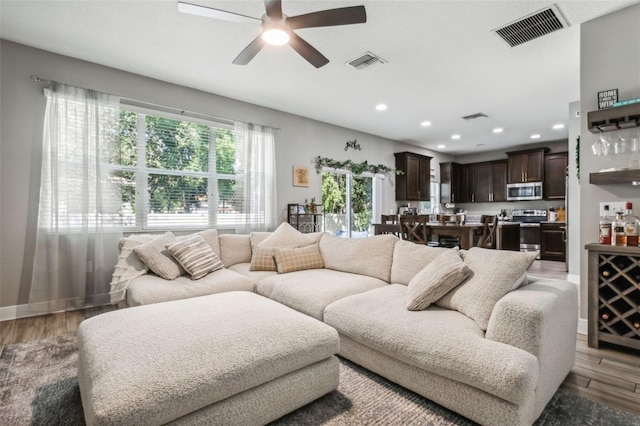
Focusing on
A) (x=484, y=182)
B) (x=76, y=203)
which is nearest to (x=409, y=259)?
(x=76, y=203)

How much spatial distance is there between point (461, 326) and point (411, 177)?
5864mm

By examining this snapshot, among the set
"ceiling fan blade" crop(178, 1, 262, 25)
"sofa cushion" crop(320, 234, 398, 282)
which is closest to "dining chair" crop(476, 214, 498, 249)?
"sofa cushion" crop(320, 234, 398, 282)

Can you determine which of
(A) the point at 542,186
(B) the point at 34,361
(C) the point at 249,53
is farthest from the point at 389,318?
(A) the point at 542,186

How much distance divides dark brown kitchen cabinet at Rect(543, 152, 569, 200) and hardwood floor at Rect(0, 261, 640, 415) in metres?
5.39

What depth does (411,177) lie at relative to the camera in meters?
7.23

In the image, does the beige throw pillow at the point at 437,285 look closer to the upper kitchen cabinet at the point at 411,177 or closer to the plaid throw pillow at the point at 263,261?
the plaid throw pillow at the point at 263,261

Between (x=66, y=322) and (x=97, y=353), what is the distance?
2.19 m

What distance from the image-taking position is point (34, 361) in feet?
7.30

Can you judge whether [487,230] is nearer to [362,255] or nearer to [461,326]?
[362,255]

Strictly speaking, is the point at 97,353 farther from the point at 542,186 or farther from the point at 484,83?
the point at 542,186

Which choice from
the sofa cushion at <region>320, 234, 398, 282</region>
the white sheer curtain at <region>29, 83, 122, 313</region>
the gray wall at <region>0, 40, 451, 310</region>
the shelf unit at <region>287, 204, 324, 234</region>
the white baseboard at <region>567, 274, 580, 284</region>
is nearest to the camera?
the sofa cushion at <region>320, 234, 398, 282</region>

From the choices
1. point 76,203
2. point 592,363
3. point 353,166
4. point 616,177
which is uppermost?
point 353,166

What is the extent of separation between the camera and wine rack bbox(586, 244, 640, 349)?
2.30m

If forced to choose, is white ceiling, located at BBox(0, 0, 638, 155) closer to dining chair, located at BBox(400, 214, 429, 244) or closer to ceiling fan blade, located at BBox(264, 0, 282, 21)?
ceiling fan blade, located at BBox(264, 0, 282, 21)
